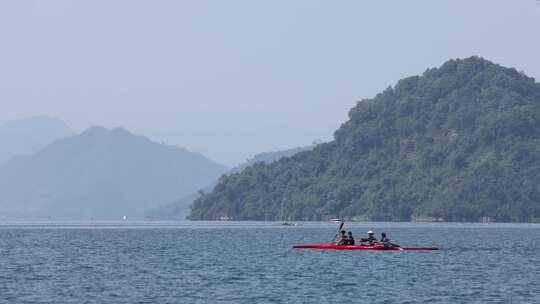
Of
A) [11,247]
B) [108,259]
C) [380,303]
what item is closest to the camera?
[380,303]

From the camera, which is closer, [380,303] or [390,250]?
[380,303]

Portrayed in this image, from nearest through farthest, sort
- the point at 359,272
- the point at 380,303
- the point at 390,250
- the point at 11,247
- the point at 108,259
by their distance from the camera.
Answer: the point at 380,303, the point at 359,272, the point at 108,259, the point at 390,250, the point at 11,247

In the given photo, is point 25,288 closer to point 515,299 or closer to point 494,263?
point 515,299

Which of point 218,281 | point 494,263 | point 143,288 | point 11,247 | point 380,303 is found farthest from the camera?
point 11,247

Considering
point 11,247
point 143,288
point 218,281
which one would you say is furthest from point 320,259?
point 11,247

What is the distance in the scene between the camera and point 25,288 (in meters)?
98.1

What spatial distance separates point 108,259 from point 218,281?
3538 centimetres

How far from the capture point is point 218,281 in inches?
4104

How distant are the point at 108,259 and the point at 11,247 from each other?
4171cm

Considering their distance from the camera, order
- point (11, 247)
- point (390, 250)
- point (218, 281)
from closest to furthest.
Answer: point (218, 281) → point (390, 250) → point (11, 247)

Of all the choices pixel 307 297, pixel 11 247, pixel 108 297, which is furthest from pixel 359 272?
pixel 11 247

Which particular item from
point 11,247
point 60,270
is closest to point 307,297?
point 60,270

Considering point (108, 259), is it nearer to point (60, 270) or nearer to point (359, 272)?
point (60, 270)

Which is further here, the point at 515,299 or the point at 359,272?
the point at 359,272
